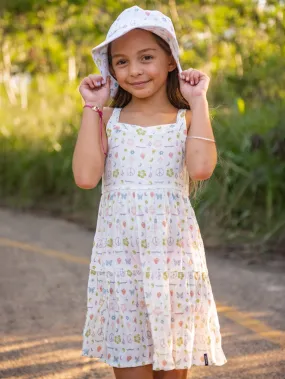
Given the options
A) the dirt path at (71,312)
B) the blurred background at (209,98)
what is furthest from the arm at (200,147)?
the blurred background at (209,98)

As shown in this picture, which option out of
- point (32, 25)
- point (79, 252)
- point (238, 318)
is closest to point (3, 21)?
point (32, 25)

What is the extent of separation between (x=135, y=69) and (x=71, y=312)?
235 centimetres

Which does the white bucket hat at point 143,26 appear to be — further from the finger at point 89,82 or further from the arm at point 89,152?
the arm at point 89,152

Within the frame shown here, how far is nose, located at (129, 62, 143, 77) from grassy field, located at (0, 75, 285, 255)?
3.21 m

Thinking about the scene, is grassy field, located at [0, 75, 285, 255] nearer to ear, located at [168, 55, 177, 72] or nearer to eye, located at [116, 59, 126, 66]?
ear, located at [168, 55, 177, 72]

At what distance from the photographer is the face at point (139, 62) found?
3.43 metres

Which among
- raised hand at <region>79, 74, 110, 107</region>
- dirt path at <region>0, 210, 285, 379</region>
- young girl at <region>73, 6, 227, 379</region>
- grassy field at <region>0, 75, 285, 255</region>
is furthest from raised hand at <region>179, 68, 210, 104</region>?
grassy field at <region>0, 75, 285, 255</region>

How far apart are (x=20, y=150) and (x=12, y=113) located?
7.49 feet

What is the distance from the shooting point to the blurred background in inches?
311

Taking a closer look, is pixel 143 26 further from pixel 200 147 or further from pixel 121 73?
pixel 200 147

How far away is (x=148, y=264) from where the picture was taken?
11.0 feet

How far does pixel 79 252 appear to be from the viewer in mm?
7441

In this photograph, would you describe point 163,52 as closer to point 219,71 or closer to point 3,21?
point 219,71

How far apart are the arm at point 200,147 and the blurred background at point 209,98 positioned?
1.81m
